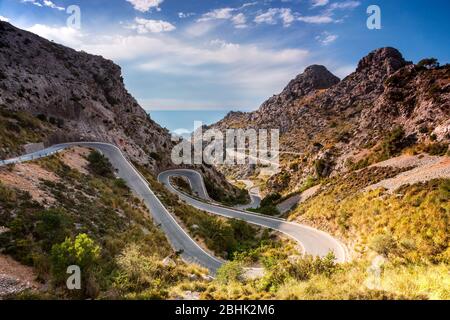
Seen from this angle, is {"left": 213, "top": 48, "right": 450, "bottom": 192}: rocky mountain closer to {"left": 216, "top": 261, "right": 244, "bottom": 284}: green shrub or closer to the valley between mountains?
the valley between mountains

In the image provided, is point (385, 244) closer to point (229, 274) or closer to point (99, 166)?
point (229, 274)

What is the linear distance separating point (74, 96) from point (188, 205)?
39.8 meters

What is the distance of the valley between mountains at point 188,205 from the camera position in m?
12.6

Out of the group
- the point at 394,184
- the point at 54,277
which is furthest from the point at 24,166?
the point at 394,184

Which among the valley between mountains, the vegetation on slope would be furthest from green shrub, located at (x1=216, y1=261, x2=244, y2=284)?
the vegetation on slope

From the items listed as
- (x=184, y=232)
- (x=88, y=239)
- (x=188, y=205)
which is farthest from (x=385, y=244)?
(x=188, y=205)

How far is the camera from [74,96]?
63.4 metres

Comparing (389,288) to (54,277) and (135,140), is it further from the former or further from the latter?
(135,140)

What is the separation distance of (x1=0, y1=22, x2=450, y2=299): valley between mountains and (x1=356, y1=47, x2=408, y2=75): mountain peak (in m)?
87.4

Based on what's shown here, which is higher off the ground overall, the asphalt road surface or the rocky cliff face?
the rocky cliff face

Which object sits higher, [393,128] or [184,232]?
[393,128]

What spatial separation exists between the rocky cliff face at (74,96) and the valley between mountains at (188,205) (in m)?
0.39

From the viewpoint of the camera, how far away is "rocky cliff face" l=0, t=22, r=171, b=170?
177 ft

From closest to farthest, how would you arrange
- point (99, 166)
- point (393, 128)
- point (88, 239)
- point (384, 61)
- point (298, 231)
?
point (88, 239) → point (298, 231) → point (99, 166) → point (393, 128) → point (384, 61)
